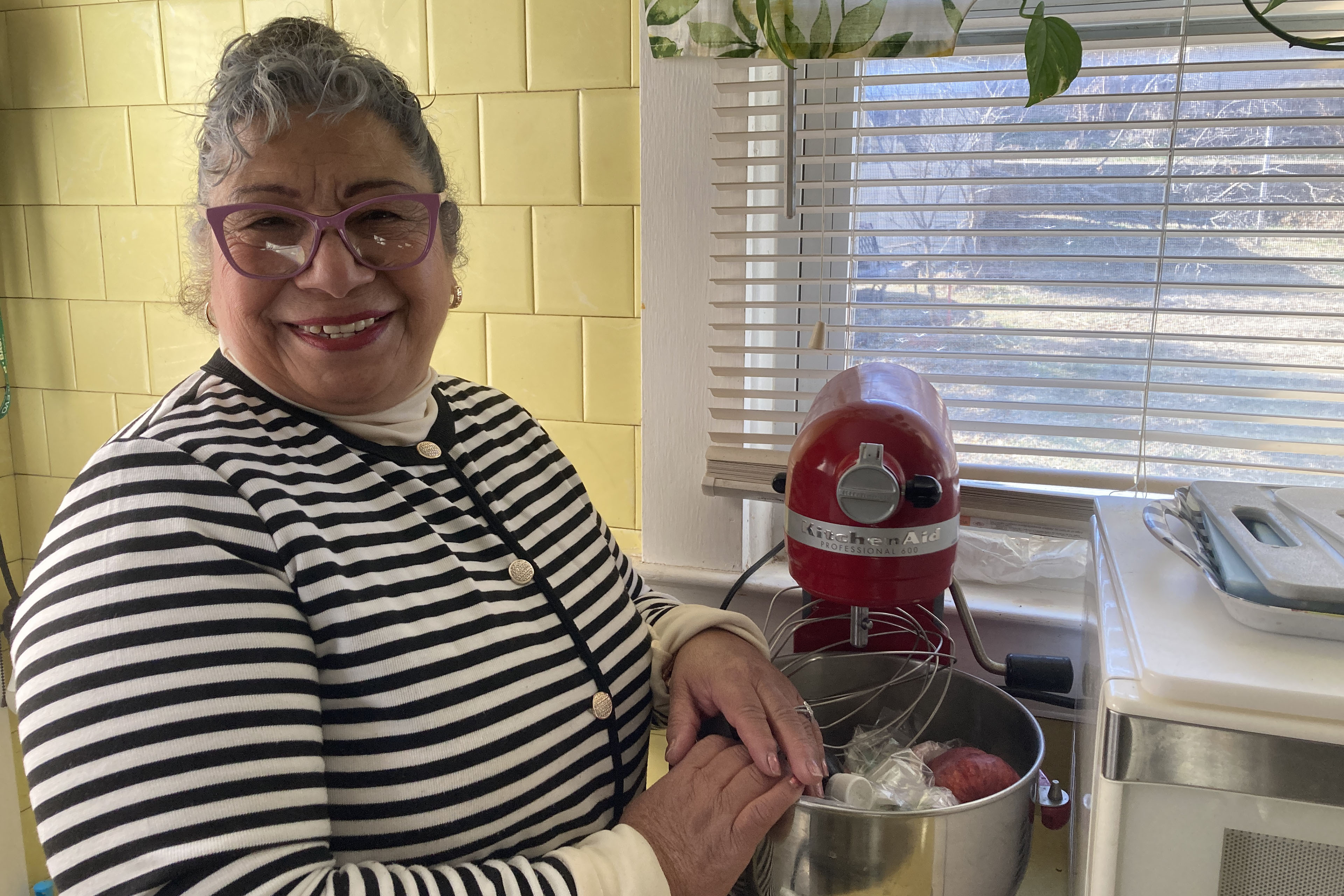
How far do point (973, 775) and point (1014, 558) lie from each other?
1.72 ft

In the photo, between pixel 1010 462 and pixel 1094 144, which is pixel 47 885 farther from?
pixel 1094 144

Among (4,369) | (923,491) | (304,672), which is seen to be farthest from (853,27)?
(4,369)

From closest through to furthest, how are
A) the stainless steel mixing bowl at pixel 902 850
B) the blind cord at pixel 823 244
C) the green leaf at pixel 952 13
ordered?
the stainless steel mixing bowl at pixel 902 850 < the green leaf at pixel 952 13 < the blind cord at pixel 823 244

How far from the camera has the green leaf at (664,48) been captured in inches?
47.4

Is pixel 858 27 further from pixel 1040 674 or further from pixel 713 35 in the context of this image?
pixel 1040 674

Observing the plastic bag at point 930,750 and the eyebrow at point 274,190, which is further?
the plastic bag at point 930,750

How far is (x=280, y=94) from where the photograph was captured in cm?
82

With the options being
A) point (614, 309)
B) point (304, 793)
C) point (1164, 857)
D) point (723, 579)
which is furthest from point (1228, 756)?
point (614, 309)

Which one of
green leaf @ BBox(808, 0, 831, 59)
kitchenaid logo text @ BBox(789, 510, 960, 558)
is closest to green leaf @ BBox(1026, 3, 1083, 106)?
green leaf @ BBox(808, 0, 831, 59)

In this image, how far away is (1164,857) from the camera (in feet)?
2.10

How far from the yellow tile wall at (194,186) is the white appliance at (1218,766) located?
0.89m

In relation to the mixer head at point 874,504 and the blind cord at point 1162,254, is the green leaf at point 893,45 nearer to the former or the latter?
the blind cord at point 1162,254

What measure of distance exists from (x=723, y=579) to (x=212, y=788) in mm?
835

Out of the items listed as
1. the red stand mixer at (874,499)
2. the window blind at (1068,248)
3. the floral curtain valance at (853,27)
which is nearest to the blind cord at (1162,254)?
the window blind at (1068,248)
